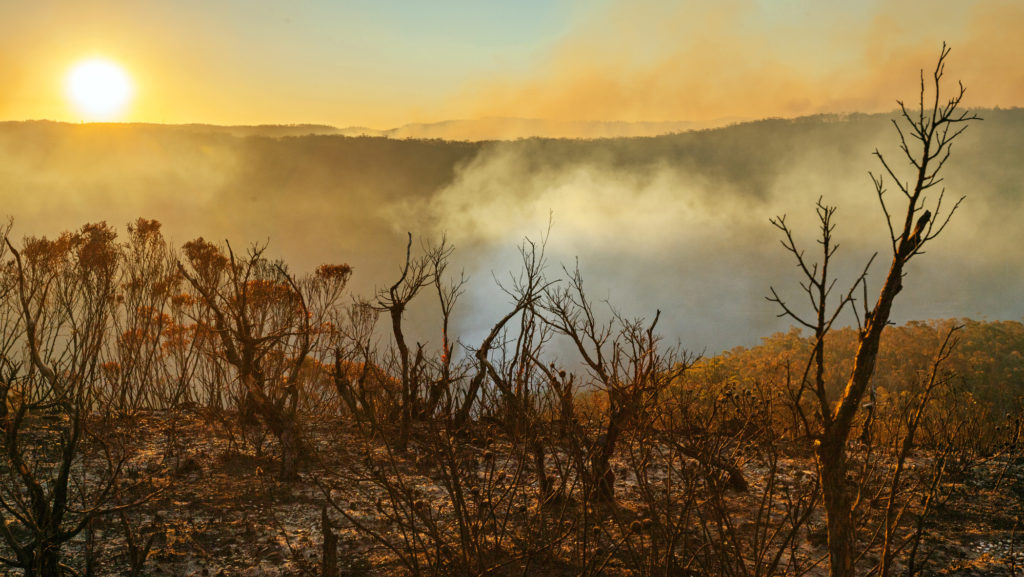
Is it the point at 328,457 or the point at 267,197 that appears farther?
the point at 267,197

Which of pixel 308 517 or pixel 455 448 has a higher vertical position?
pixel 455 448

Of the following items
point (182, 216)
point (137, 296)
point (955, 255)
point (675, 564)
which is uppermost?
point (182, 216)

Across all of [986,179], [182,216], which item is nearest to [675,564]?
[182,216]

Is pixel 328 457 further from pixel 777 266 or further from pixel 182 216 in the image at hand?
pixel 777 266

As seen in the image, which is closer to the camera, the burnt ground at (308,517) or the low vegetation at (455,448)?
the low vegetation at (455,448)

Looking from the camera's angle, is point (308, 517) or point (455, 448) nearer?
point (455, 448)

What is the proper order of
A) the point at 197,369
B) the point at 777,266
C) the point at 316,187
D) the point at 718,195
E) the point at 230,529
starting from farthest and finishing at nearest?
the point at 718,195
the point at 777,266
the point at 316,187
the point at 197,369
the point at 230,529

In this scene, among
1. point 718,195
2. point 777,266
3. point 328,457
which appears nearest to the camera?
point 328,457

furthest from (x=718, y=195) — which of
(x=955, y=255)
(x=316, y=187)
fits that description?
(x=316, y=187)

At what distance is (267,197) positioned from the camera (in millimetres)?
49344

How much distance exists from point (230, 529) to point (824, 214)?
238 inches

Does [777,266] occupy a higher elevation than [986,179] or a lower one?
lower

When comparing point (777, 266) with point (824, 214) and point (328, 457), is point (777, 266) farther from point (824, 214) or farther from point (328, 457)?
point (824, 214)

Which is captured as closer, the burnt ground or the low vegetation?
the low vegetation
